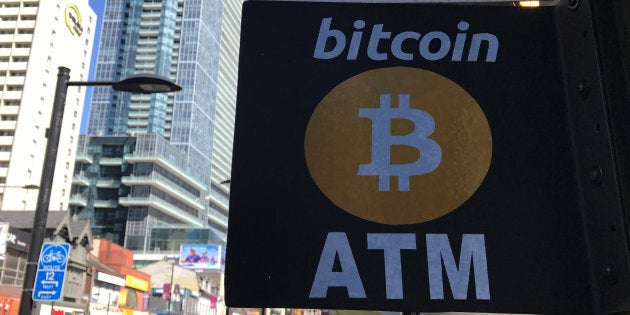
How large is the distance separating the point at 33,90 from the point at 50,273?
8344 centimetres

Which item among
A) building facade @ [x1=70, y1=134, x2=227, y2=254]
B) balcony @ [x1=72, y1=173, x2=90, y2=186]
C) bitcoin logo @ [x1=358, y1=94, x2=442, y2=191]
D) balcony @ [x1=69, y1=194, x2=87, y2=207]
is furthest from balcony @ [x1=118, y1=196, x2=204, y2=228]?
bitcoin logo @ [x1=358, y1=94, x2=442, y2=191]

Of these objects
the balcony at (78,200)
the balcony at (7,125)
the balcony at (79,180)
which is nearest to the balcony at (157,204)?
the balcony at (78,200)

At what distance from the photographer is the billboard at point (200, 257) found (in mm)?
85812

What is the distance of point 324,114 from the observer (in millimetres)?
1684

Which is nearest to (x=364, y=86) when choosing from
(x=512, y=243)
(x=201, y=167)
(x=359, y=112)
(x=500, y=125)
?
(x=359, y=112)

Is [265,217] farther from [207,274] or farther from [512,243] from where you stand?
[207,274]

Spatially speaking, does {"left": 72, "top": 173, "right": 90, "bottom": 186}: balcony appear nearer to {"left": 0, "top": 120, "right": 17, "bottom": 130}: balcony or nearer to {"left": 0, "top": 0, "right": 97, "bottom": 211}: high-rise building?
{"left": 0, "top": 0, "right": 97, "bottom": 211}: high-rise building

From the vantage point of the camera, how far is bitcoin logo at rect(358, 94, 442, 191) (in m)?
1.59

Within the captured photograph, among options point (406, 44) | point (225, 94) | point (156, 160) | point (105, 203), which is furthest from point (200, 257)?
point (406, 44)

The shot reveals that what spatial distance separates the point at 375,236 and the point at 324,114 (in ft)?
1.33

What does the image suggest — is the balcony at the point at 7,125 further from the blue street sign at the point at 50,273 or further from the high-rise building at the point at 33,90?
the blue street sign at the point at 50,273

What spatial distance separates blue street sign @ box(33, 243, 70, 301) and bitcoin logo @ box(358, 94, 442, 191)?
7.57 meters

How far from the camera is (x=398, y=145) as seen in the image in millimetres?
1628

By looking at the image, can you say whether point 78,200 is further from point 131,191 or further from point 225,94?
point 225,94
